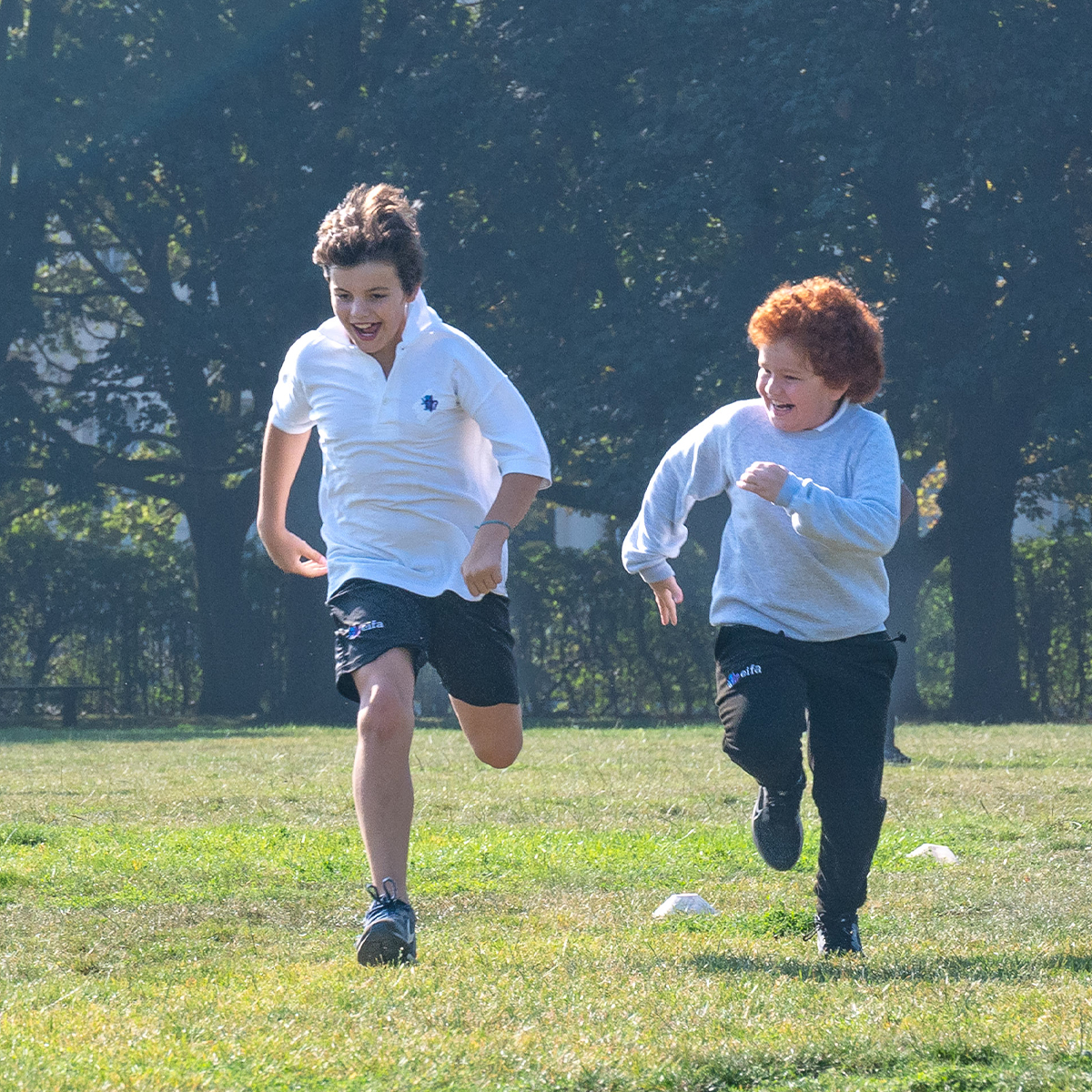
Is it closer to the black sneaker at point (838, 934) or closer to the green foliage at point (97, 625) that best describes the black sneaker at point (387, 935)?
the black sneaker at point (838, 934)

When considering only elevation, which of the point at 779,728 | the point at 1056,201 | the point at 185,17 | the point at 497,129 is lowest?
the point at 779,728

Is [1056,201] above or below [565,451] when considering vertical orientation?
above

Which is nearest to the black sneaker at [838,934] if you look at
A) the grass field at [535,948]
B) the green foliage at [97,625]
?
the grass field at [535,948]

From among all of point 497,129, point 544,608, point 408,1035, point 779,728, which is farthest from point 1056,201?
point 408,1035

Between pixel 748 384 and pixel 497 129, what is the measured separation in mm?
4770

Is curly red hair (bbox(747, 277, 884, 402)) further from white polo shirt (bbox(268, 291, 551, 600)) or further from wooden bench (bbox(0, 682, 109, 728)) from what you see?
wooden bench (bbox(0, 682, 109, 728))

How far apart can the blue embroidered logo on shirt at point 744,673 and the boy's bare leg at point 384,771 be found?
2.97ft

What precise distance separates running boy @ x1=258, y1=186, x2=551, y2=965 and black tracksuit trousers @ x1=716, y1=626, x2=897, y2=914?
0.75 m

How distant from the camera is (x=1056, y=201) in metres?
19.4

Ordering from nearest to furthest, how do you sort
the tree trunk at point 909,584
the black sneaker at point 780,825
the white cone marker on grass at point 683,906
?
the black sneaker at point 780,825, the white cone marker on grass at point 683,906, the tree trunk at point 909,584

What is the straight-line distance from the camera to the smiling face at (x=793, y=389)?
4773 millimetres

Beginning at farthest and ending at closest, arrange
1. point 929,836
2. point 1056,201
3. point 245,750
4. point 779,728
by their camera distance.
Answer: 1. point 1056,201
2. point 245,750
3. point 929,836
4. point 779,728

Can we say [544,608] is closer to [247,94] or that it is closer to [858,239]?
[858,239]

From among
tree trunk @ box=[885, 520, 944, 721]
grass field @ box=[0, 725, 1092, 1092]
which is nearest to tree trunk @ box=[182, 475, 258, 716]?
tree trunk @ box=[885, 520, 944, 721]
